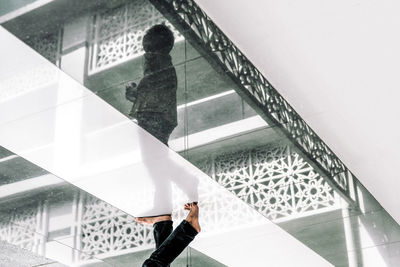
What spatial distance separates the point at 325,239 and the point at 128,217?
1490 mm

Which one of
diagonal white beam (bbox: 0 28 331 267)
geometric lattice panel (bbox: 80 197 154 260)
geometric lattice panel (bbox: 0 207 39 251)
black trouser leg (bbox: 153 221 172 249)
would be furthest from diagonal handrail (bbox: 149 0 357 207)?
geometric lattice panel (bbox: 0 207 39 251)

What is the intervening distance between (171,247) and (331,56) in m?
1.39

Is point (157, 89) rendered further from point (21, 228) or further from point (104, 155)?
point (21, 228)

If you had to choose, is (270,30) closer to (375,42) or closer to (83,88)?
(375,42)

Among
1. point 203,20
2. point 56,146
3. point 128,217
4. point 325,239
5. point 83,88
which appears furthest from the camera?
point 325,239

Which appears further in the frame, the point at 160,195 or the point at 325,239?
the point at 325,239

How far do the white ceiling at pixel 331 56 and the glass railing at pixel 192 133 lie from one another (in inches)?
10.2

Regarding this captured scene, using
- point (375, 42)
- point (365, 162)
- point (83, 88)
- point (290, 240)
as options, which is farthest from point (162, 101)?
point (290, 240)

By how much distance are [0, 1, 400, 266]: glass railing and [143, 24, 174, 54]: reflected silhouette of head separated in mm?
30

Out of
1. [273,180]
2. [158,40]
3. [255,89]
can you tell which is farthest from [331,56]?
[273,180]

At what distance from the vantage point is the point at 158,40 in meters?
3.49

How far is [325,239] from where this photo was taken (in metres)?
5.21

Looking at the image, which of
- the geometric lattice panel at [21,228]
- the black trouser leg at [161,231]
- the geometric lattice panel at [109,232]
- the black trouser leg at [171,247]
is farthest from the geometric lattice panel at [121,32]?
the geometric lattice panel at [21,228]

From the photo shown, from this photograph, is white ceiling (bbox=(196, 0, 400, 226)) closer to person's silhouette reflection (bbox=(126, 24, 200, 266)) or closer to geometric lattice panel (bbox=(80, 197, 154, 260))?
person's silhouette reflection (bbox=(126, 24, 200, 266))
